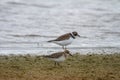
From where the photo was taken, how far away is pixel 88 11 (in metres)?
23.5

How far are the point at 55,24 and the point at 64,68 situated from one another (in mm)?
7792

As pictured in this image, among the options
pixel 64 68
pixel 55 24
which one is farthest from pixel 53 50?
pixel 55 24

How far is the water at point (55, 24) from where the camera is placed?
14.8m

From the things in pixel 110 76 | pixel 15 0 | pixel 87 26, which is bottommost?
pixel 110 76

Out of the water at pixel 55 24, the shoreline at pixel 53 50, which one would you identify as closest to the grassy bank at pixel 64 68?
the shoreline at pixel 53 50

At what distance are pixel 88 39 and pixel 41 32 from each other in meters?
2.04

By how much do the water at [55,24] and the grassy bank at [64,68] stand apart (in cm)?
124

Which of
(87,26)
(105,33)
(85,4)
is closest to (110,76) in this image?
(105,33)

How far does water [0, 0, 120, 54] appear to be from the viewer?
1476cm

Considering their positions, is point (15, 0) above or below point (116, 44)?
above

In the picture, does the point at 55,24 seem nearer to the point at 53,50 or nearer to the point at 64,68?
the point at 53,50

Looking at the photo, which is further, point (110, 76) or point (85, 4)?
point (85, 4)

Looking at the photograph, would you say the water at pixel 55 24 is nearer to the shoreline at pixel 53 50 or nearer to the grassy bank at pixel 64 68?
the shoreline at pixel 53 50

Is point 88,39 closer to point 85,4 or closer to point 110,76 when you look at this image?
point 110,76
